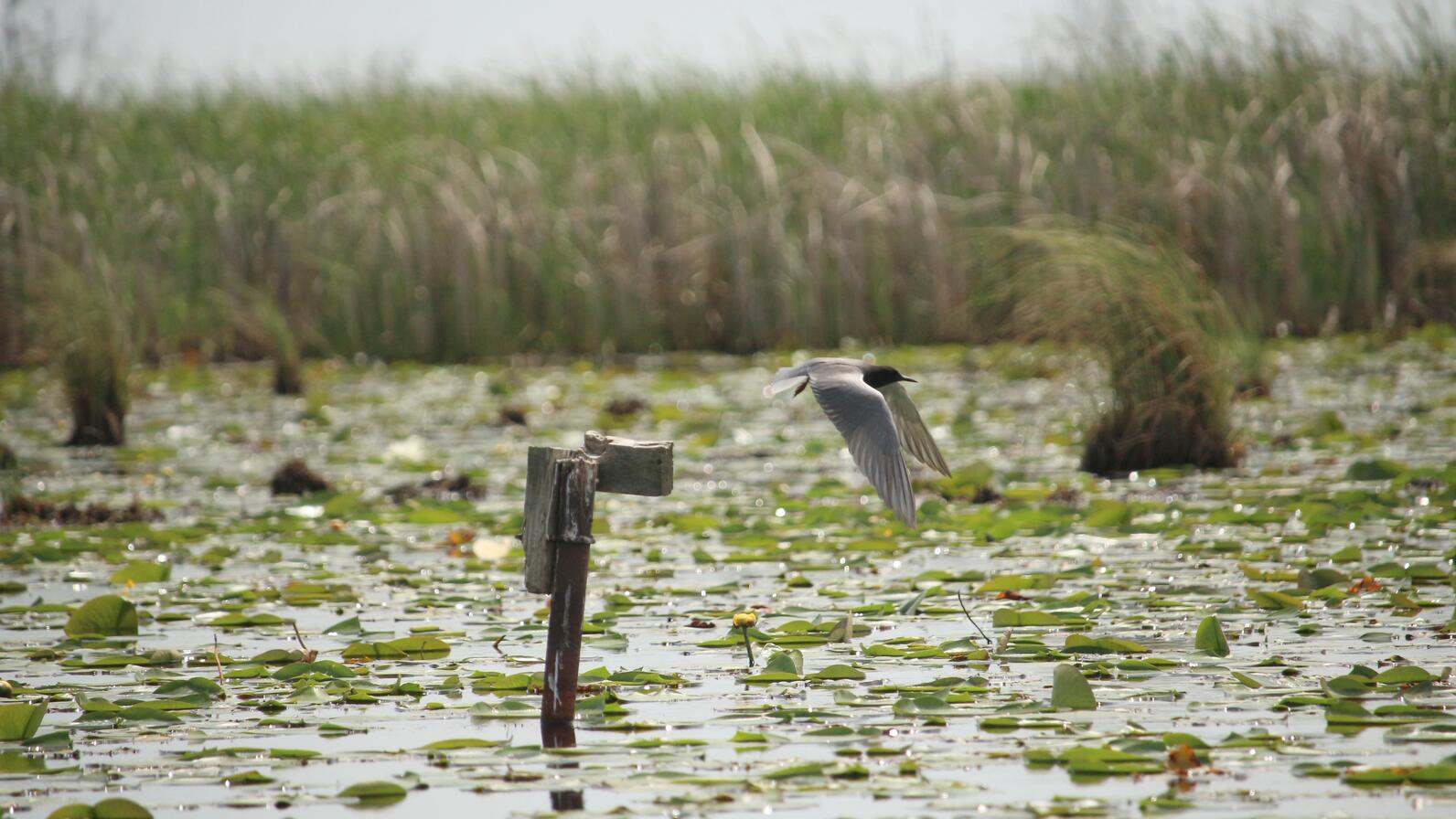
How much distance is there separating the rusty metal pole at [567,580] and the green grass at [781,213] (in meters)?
8.22

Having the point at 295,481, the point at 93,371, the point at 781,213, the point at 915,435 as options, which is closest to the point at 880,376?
the point at 915,435

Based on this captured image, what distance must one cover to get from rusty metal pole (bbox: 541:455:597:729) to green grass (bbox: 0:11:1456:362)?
27.0ft

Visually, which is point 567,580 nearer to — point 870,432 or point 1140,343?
point 870,432

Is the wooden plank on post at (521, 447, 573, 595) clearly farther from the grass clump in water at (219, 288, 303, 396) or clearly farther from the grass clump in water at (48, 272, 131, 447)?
the grass clump in water at (219, 288, 303, 396)

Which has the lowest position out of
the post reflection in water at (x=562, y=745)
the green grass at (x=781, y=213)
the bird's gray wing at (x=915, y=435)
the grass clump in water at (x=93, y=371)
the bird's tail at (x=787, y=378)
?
the post reflection in water at (x=562, y=745)

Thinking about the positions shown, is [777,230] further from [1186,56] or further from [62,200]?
[62,200]

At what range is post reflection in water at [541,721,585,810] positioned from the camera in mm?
2898

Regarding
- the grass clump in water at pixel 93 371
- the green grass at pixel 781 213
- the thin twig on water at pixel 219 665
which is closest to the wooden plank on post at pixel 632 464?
the thin twig on water at pixel 219 665

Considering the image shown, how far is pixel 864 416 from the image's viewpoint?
378cm

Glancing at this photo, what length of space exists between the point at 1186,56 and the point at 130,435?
7.80 meters

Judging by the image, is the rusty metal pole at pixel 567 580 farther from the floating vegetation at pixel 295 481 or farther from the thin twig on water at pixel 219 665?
the floating vegetation at pixel 295 481

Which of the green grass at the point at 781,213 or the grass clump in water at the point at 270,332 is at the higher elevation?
the green grass at the point at 781,213

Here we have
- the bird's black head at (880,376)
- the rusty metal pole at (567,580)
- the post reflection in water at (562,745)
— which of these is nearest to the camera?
the post reflection in water at (562,745)

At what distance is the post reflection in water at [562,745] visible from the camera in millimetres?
2898
